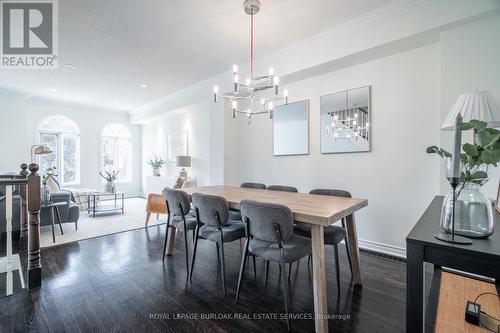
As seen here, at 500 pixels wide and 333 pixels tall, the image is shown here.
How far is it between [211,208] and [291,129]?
7.71 ft

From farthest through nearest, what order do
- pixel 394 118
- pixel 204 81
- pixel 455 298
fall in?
pixel 204 81
pixel 394 118
pixel 455 298

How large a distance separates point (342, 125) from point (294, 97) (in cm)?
100

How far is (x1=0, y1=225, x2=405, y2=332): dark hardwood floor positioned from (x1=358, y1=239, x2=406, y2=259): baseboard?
0.73 feet

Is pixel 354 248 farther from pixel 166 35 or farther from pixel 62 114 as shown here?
pixel 62 114

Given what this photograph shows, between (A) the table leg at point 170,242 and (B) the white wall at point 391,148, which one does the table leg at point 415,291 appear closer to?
(B) the white wall at point 391,148

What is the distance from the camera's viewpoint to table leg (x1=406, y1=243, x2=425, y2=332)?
891 mm

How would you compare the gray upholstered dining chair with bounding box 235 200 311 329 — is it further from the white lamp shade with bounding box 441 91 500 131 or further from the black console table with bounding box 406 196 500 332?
the white lamp shade with bounding box 441 91 500 131

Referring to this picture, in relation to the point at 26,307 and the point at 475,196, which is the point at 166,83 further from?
the point at 475,196

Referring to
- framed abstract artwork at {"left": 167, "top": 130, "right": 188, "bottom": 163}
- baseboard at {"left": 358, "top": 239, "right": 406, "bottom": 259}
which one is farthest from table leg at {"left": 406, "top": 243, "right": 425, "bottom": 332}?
framed abstract artwork at {"left": 167, "top": 130, "right": 188, "bottom": 163}

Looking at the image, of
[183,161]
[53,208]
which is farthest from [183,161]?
[53,208]

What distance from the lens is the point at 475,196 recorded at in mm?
1066

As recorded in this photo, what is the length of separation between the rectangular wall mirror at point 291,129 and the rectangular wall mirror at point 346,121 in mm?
303

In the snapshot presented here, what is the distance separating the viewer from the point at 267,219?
174 cm

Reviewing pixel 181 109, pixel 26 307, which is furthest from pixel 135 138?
pixel 26 307
